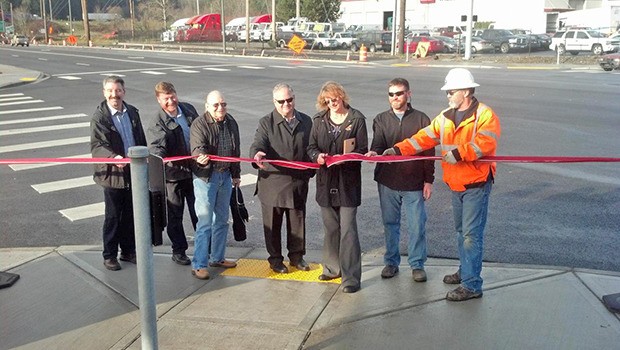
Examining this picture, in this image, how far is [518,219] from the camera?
777cm

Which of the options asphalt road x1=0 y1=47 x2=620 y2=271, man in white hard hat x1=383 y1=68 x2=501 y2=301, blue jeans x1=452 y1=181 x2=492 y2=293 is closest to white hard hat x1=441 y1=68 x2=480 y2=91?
man in white hard hat x1=383 y1=68 x2=501 y2=301

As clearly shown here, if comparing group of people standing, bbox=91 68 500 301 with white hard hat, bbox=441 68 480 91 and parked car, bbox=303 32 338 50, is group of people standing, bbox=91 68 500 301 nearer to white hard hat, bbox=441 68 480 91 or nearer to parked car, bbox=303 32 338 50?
white hard hat, bbox=441 68 480 91

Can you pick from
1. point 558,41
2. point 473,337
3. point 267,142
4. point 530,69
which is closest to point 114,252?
point 267,142

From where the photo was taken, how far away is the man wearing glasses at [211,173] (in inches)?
233

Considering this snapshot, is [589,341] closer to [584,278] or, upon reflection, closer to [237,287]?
[584,278]

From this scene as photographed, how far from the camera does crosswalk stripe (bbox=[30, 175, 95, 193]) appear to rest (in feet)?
31.7

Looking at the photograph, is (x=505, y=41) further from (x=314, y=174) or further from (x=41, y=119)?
(x=314, y=174)

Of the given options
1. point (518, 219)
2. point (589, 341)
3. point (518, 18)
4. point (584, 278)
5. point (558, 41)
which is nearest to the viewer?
point (589, 341)

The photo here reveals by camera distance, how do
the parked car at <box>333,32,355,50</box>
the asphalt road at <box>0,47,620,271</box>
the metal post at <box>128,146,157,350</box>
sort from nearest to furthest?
the metal post at <box>128,146,157,350</box> < the asphalt road at <box>0,47,620,271</box> < the parked car at <box>333,32,355,50</box>

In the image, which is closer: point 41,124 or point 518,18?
point 41,124

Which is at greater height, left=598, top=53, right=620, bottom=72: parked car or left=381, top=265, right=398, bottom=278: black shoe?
left=598, top=53, right=620, bottom=72: parked car

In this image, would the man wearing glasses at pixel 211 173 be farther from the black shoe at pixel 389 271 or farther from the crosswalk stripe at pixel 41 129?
the crosswalk stripe at pixel 41 129

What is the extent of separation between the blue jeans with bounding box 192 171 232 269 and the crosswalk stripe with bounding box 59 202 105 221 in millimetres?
2830

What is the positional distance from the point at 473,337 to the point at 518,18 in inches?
2872
